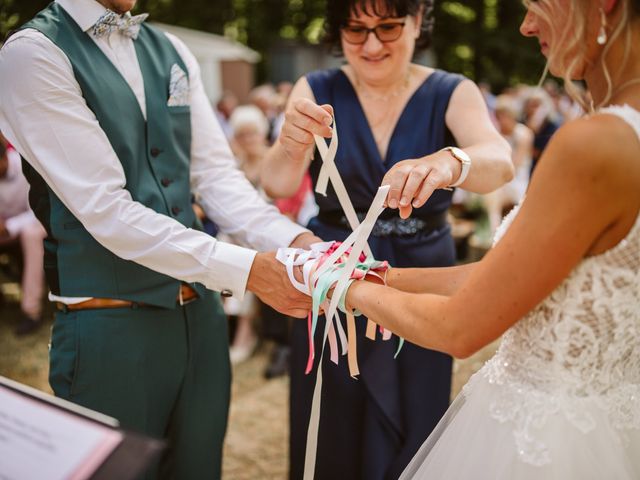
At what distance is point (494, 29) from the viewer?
22.8 metres

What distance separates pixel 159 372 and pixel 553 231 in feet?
4.50

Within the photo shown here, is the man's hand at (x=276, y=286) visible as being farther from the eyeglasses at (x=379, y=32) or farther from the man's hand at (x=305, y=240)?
the eyeglasses at (x=379, y=32)

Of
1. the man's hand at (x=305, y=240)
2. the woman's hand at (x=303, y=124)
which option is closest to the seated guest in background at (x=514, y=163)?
the man's hand at (x=305, y=240)

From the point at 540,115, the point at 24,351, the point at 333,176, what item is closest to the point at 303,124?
the point at 333,176

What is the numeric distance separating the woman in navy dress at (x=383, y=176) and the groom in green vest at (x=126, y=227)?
0.90 ft

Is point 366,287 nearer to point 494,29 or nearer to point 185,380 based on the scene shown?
point 185,380

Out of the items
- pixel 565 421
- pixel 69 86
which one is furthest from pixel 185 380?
pixel 565 421

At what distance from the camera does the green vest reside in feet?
5.81

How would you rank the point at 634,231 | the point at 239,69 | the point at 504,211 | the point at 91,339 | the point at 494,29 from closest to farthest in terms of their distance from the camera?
the point at 634,231 < the point at 91,339 < the point at 504,211 < the point at 239,69 < the point at 494,29

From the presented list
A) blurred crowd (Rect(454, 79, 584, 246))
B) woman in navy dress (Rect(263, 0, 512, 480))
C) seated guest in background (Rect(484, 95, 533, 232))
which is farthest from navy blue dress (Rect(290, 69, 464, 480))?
seated guest in background (Rect(484, 95, 533, 232))

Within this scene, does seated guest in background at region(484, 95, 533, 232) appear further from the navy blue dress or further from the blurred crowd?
the navy blue dress

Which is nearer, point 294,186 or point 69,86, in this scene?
point 69,86

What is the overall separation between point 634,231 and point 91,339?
1.51 m

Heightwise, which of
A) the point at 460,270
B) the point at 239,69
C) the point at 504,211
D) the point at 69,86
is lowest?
the point at 239,69
